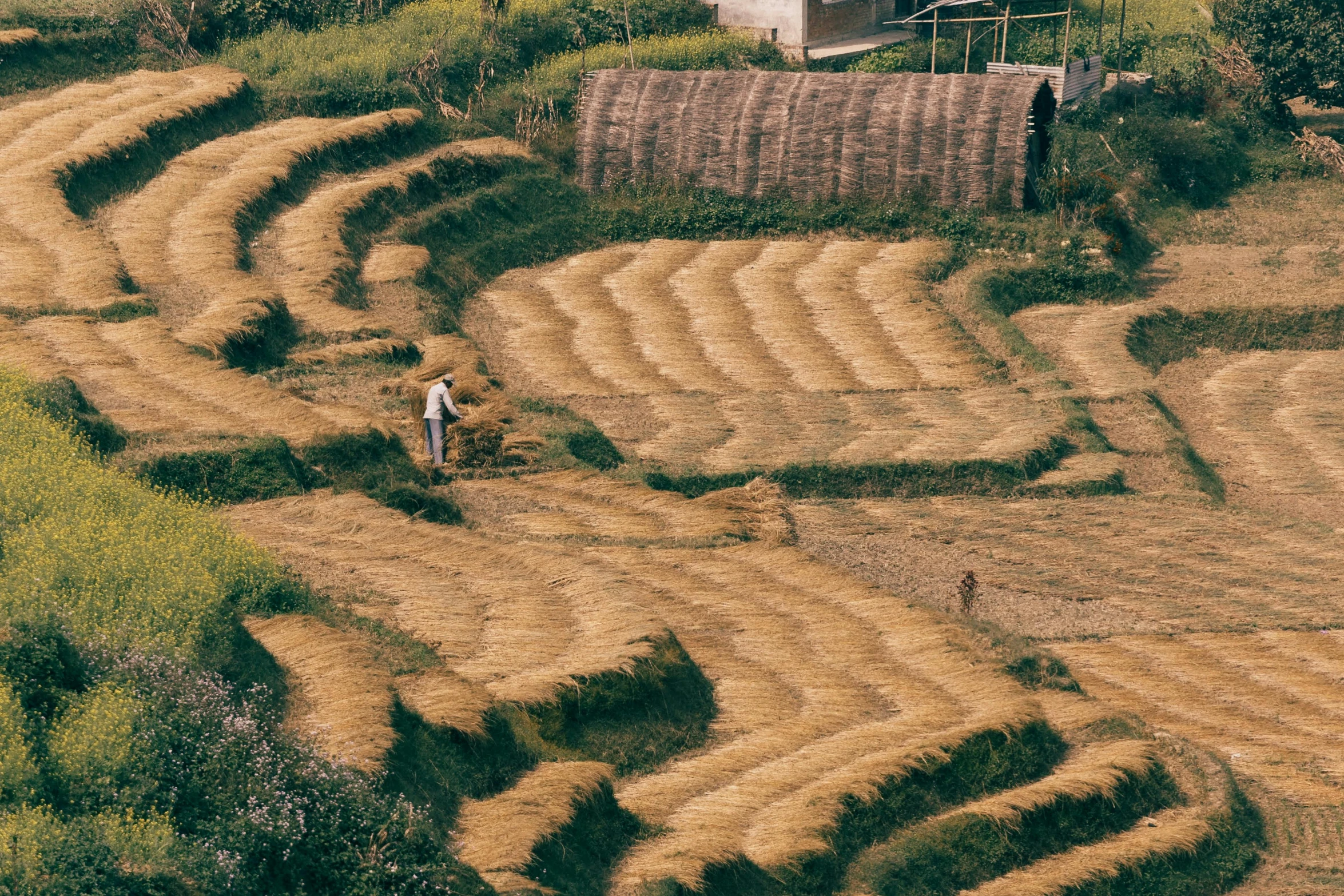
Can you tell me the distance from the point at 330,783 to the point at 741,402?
19.5 metres

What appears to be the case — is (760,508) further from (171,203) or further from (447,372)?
(171,203)

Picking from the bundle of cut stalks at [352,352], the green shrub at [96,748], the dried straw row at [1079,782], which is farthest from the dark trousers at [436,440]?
the green shrub at [96,748]

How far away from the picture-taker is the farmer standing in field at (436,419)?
2767cm

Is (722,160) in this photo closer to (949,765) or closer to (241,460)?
(241,460)

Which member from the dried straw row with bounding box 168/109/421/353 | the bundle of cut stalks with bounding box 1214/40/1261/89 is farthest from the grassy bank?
the bundle of cut stalks with bounding box 1214/40/1261/89

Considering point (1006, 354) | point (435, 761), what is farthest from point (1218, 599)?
point (435, 761)

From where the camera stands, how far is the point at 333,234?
122ft

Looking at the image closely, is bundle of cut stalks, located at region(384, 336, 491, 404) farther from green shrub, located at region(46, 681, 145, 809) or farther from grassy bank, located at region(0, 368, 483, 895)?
green shrub, located at region(46, 681, 145, 809)

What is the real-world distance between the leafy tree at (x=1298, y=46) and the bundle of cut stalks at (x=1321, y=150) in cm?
183

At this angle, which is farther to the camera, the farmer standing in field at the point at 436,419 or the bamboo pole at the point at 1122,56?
the bamboo pole at the point at 1122,56

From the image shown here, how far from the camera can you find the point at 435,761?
1634 cm

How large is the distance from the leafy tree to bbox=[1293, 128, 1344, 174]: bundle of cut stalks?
183 centimetres

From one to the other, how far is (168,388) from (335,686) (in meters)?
12.1

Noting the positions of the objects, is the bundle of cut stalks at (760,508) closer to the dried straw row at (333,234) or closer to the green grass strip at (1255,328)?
the dried straw row at (333,234)
